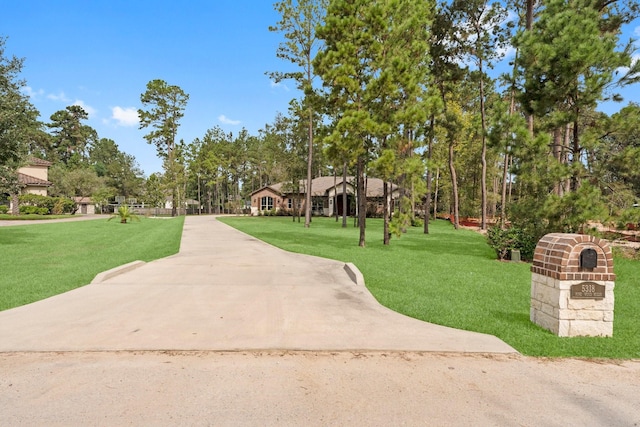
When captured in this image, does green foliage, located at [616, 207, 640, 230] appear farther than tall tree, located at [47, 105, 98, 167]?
No

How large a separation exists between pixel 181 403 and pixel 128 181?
8875 centimetres

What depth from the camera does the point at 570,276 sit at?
15.0 ft

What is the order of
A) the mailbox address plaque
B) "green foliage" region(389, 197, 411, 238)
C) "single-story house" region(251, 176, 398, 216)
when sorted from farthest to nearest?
"single-story house" region(251, 176, 398, 216) → "green foliage" region(389, 197, 411, 238) → the mailbox address plaque

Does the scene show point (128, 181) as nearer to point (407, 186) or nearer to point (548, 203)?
point (407, 186)

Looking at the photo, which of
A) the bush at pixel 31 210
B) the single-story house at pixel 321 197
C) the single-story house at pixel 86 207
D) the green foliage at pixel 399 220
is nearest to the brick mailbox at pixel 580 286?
the green foliage at pixel 399 220

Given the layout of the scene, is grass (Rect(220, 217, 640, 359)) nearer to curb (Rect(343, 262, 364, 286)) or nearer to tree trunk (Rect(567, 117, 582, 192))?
curb (Rect(343, 262, 364, 286))

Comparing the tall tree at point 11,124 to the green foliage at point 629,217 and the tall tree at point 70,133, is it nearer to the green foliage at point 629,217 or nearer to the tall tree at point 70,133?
the green foliage at point 629,217

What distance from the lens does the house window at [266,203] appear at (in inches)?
2144

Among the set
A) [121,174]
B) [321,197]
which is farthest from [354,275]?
[121,174]

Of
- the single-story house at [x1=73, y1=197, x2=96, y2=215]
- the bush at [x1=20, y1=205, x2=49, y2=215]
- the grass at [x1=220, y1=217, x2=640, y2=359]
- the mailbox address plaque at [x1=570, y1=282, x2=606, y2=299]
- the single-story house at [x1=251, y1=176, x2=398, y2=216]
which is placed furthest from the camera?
the single-story house at [x1=73, y1=197, x2=96, y2=215]

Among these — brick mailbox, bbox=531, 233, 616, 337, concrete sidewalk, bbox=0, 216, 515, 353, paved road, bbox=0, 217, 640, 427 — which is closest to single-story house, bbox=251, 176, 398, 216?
concrete sidewalk, bbox=0, 216, 515, 353

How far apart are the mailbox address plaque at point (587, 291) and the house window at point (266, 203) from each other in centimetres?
5089

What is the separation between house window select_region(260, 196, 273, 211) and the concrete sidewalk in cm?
4608

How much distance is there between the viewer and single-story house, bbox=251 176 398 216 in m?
47.8
